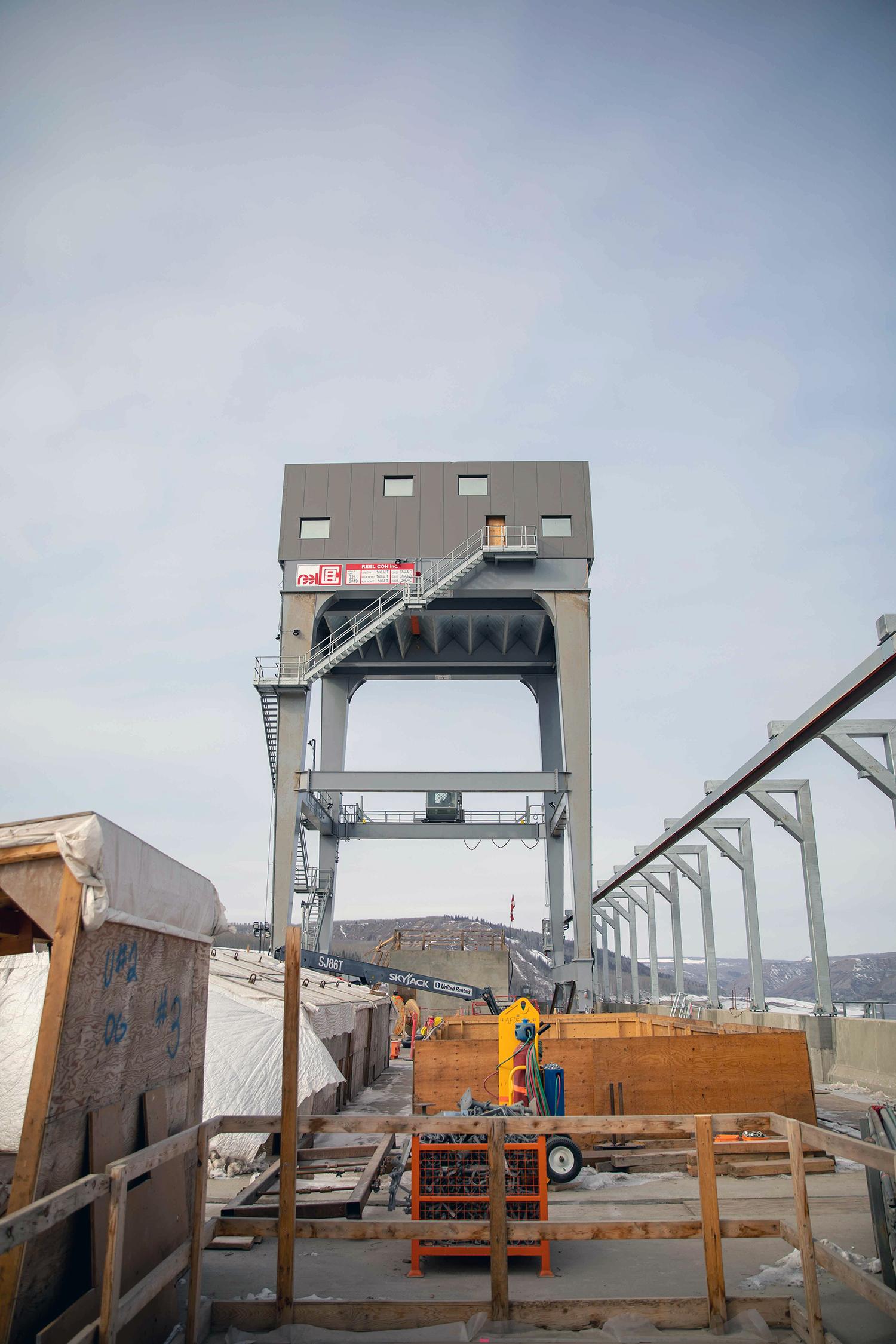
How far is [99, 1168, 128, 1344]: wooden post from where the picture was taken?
3.89 metres

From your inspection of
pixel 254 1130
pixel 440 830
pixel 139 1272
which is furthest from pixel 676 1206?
pixel 440 830

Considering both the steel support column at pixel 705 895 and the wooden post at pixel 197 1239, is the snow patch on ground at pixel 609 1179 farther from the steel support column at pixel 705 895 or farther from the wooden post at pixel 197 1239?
the steel support column at pixel 705 895

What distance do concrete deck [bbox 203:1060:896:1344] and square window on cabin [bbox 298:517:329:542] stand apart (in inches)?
878

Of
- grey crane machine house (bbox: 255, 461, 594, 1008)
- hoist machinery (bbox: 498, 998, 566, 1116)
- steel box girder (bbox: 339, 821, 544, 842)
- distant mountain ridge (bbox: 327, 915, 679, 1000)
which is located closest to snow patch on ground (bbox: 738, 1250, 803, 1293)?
hoist machinery (bbox: 498, 998, 566, 1116)

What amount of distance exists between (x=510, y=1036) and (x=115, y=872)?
6.57 m

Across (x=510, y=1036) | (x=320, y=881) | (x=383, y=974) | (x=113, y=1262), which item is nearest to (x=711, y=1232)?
(x=113, y=1262)

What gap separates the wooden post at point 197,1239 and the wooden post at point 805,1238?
330 cm

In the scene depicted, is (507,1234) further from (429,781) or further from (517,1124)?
(429,781)

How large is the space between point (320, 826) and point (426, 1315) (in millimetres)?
26073

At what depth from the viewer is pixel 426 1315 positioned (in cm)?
516

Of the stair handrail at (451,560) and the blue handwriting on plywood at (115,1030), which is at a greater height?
the stair handrail at (451,560)

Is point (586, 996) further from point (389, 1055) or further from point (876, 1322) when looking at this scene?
point (876, 1322)

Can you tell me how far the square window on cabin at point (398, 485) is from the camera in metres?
29.2

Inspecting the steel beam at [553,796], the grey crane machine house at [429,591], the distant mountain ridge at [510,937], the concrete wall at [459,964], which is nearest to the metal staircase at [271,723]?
the grey crane machine house at [429,591]
